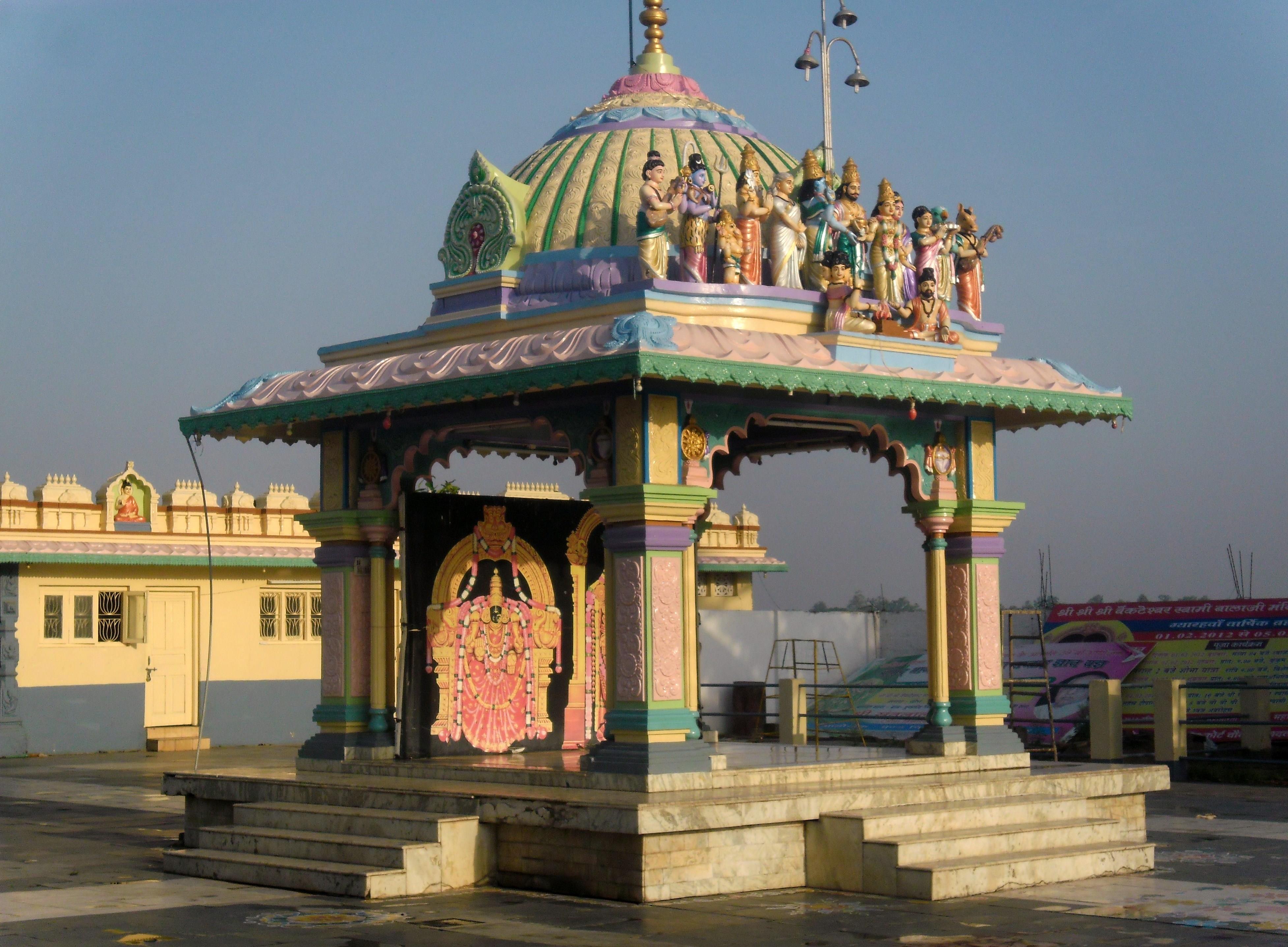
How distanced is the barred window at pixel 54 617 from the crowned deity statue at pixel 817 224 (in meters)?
18.6

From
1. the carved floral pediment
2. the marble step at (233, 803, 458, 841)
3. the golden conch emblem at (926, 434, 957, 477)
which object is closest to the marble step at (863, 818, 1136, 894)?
the marble step at (233, 803, 458, 841)

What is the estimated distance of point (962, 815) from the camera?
13.2 meters

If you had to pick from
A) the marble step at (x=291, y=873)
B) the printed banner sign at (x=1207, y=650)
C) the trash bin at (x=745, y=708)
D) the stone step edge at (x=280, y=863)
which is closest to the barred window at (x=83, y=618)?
the trash bin at (x=745, y=708)

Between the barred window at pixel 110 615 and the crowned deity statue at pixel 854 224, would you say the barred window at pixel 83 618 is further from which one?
the crowned deity statue at pixel 854 224

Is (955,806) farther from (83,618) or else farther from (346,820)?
(83,618)

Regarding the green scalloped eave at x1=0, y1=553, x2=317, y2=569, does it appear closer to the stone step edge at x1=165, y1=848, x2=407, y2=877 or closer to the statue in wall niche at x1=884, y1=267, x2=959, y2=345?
the stone step edge at x1=165, y1=848, x2=407, y2=877

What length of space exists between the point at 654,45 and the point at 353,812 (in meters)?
7.91

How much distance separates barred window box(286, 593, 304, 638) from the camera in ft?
105

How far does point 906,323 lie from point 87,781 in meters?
14.1

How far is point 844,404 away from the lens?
14.9 metres

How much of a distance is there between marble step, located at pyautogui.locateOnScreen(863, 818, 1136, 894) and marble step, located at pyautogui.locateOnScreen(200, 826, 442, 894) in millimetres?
3077

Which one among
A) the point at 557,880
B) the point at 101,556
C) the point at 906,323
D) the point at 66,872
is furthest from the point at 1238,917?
the point at 101,556

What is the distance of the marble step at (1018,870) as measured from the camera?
1205 centimetres

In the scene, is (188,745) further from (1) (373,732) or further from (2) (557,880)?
(2) (557,880)
